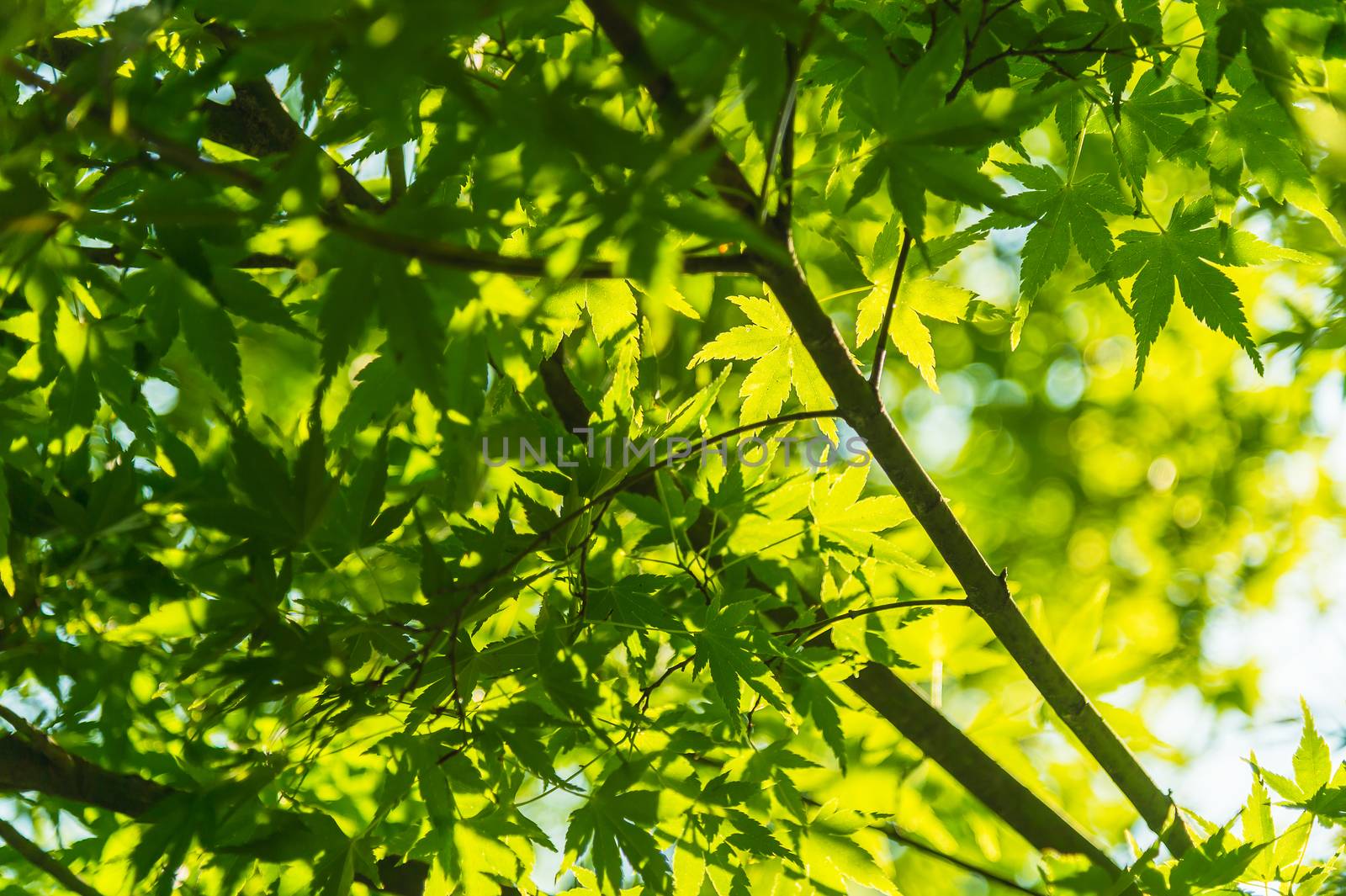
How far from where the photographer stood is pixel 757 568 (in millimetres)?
1230

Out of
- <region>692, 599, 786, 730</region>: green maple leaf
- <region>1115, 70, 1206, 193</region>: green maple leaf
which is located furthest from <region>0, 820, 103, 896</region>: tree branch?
<region>1115, 70, 1206, 193</region>: green maple leaf

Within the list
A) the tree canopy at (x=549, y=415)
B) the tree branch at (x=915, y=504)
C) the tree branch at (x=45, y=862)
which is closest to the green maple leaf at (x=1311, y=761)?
the tree canopy at (x=549, y=415)

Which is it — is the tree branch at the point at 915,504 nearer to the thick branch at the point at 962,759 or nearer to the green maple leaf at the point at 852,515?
the thick branch at the point at 962,759

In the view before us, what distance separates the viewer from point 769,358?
1.07 meters

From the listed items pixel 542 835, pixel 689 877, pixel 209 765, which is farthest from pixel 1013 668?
pixel 209 765

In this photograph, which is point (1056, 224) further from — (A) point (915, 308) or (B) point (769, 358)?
(B) point (769, 358)

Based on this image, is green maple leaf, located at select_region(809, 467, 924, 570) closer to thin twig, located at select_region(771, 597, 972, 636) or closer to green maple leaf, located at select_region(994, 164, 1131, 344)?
thin twig, located at select_region(771, 597, 972, 636)

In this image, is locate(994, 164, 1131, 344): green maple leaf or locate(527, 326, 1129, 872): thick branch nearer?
locate(994, 164, 1131, 344): green maple leaf

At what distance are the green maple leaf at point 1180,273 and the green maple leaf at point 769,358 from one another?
352 millimetres

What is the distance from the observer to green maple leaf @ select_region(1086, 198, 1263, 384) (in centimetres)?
99

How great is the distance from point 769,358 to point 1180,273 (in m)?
0.46

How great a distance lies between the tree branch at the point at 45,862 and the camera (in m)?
0.88

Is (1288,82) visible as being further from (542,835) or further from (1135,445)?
(1135,445)

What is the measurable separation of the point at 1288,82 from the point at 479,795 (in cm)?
100
